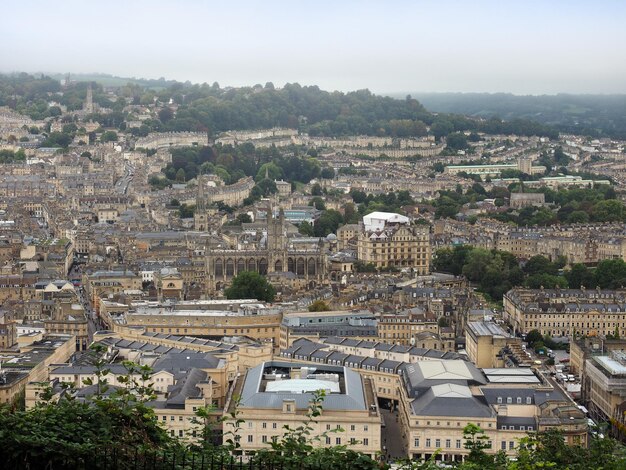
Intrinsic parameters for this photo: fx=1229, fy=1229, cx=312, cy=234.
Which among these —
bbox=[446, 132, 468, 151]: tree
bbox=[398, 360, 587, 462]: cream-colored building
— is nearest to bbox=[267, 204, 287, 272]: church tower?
bbox=[398, 360, 587, 462]: cream-colored building

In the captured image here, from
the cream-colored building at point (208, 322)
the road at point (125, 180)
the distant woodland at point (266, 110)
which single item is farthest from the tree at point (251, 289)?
the distant woodland at point (266, 110)

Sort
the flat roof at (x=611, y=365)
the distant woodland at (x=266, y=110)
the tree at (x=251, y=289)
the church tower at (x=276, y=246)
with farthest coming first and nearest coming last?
the distant woodland at (x=266, y=110), the church tower at (x=276, y=246), the tree at (x=251, y=289), the flat roof at (x=611, y=365)

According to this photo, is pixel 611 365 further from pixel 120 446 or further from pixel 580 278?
pixel 120 446

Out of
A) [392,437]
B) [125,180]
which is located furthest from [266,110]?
[392,437]

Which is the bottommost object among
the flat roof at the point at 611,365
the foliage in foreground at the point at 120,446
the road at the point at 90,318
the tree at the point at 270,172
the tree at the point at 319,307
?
the tree at the point at 270,172

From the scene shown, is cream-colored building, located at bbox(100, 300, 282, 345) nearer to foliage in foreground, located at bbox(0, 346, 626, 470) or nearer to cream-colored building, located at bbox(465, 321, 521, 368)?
cream-colored building, located at bbox(465, 321, 521, 368)

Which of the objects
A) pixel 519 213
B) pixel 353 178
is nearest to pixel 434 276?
pixel 519 213

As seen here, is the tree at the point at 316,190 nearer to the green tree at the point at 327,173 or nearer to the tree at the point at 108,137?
the green tree at the point at 327,173
